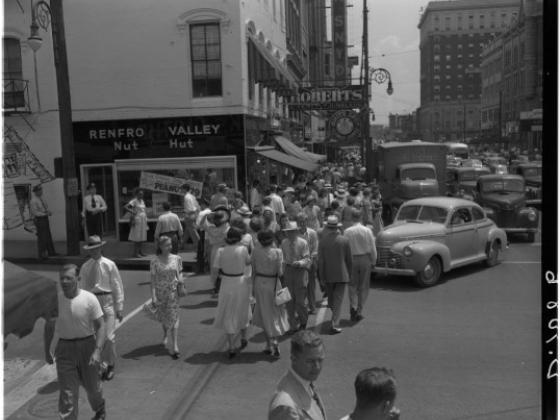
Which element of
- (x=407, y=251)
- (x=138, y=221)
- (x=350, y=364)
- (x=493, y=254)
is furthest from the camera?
(x=138, y=221)

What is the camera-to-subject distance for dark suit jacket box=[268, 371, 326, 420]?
11.1 feet

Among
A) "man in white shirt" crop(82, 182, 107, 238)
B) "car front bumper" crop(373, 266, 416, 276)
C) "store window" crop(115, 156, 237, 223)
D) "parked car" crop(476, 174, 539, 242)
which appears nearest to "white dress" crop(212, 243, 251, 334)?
"car front bumper" crop(373, 266, 416, 276)

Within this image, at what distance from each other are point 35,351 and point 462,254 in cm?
857

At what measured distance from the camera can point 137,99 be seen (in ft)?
57.3

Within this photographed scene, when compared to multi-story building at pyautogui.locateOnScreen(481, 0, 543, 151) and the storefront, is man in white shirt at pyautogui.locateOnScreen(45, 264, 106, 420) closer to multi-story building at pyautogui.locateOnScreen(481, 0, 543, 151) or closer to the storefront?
the storefront

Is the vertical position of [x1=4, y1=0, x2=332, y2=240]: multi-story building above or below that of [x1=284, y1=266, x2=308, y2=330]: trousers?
above

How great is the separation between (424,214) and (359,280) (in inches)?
166

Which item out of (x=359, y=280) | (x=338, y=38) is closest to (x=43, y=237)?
(x=359, y=280)

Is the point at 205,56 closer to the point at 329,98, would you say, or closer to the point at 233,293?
the point at 329,98

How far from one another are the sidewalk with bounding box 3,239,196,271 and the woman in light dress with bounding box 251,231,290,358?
6.24 meters

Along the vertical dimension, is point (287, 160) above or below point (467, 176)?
above

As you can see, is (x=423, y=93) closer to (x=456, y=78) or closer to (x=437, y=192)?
(x=456, y=78)

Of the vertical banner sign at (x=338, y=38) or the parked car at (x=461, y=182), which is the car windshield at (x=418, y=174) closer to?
the parked car at (x=461, y=182)

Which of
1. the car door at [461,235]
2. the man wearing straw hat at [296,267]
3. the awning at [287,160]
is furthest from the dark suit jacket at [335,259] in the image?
the awning at [287,160]
